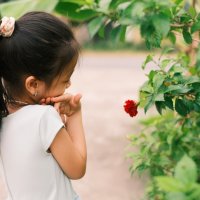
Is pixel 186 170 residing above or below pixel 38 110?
above

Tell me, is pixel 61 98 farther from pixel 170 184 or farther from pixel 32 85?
pixel 170 184

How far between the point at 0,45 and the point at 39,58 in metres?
0.14

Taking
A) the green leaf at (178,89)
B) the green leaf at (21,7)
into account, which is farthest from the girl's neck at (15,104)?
the green leaf at (21,7)

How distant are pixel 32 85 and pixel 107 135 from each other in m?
3.65

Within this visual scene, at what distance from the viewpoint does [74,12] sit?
90.7 inches

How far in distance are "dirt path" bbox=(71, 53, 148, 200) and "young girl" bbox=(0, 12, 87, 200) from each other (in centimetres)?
50

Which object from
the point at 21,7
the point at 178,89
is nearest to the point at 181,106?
the point at 178,89

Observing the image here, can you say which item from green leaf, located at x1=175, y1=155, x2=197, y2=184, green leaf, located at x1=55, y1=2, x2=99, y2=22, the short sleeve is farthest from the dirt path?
green leaf, located at x1=175, y1=155, x2=197, y2=184

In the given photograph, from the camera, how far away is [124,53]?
18.1 m

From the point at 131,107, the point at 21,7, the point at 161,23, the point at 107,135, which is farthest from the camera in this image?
the point at 107,135

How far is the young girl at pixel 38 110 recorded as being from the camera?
190 cm

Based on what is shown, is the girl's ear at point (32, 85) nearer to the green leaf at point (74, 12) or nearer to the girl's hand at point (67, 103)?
the girl's hand at point (67, 103)

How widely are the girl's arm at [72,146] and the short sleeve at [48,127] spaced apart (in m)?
0.02

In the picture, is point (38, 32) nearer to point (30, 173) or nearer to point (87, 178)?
point (30, 173)
